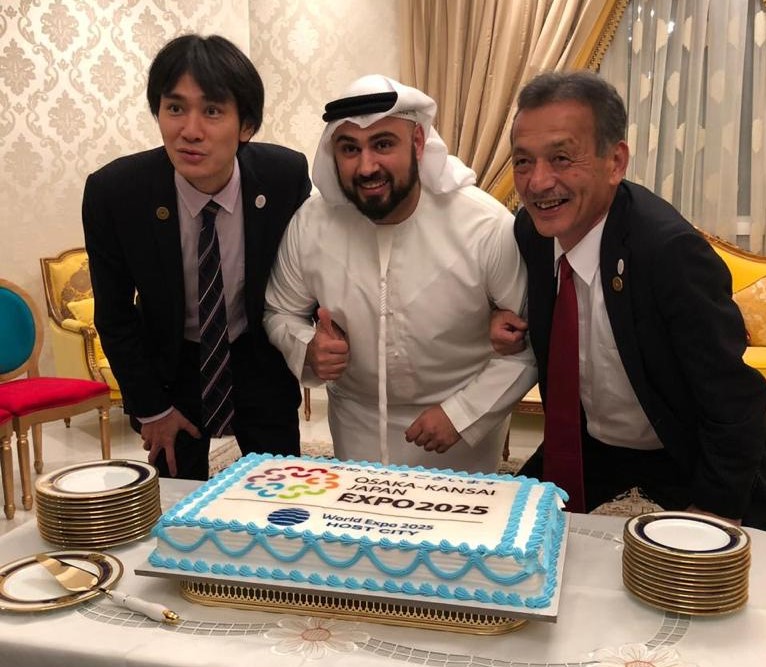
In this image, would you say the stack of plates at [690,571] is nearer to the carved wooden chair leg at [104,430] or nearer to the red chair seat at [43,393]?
the red chair seat at [43,393]

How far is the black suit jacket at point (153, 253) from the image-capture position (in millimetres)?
2277

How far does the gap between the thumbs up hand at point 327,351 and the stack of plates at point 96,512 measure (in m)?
0.70

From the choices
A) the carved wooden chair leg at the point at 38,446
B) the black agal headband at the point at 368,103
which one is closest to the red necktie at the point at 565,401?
the black agal headband at the point at 368,103

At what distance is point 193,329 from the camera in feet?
7.96

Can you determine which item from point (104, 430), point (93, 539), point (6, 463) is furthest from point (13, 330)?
point (93, 539)

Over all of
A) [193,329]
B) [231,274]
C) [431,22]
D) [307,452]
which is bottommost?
[307,452]

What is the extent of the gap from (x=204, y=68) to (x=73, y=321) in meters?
2.87

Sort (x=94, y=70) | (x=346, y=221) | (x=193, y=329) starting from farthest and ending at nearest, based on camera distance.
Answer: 1. (x=94, y=70)
2. (x=193, y=329)
3. (x=346, y=221)

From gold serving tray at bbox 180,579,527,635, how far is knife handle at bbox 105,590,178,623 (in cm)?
7

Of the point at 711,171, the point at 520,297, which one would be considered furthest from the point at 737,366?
the point at 711,171

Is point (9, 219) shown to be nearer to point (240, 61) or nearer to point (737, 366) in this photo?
point (240, 61)

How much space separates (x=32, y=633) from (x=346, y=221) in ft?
4.52

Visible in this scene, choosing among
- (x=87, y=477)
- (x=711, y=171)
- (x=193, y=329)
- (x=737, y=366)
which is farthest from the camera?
(x=711, y=171)

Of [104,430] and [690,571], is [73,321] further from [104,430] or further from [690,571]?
[690,571]
